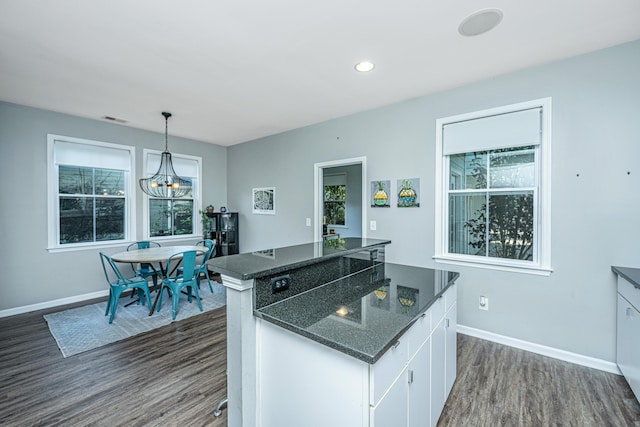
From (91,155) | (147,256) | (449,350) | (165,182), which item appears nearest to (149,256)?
(147,256)

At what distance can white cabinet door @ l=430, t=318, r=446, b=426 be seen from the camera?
65.5 inches

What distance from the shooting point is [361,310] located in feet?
4.72

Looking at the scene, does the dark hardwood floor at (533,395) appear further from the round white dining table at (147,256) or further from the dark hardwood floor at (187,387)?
the round white dining table at (147,256)

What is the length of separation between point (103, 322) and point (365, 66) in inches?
164

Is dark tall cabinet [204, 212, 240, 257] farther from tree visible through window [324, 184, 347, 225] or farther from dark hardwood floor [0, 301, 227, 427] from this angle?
dark hardwood floor [0, 301, 227, 427]

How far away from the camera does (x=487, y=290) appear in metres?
3.01

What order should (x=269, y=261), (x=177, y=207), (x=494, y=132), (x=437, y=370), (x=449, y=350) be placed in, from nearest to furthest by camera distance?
(x=269, y=261) < (x=437, y=370) < (x=449, y=350) < (x=494, y=132) < (x=177, y=207)

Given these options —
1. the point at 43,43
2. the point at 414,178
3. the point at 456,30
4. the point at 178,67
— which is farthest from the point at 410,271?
the point at 43,43

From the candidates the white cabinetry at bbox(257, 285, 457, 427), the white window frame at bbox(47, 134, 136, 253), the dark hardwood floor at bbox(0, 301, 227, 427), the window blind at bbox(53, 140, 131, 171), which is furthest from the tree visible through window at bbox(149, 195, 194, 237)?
the white cabinetry at bbox(257, 285, 457, 427)

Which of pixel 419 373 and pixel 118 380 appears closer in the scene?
pixel 419 373

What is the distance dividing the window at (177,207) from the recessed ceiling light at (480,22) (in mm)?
4958

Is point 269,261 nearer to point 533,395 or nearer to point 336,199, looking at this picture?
point 533,395

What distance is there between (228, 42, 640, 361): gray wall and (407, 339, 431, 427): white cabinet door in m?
1.86

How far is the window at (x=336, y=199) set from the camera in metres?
6.66
